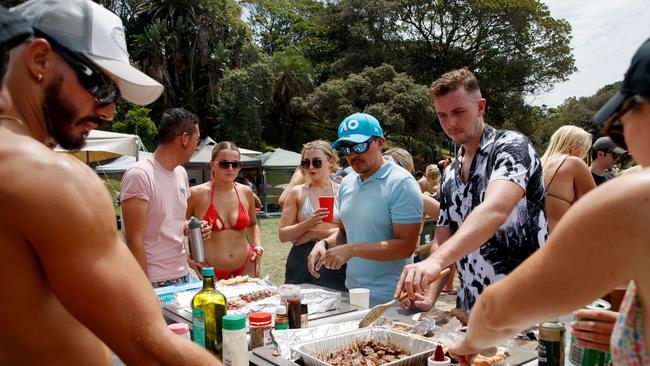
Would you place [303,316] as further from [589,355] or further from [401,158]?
[401,158]

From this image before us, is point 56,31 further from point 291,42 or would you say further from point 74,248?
point 291,42

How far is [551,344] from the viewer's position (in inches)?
60.9

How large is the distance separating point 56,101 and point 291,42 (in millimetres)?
44730

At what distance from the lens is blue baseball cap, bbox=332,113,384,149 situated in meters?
3.19

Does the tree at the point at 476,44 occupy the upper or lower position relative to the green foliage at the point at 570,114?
upper

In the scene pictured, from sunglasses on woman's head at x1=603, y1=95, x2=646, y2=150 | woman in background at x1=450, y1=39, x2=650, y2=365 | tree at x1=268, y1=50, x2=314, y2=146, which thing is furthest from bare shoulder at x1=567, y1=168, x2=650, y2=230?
tree at x1=268, y1=50, x2=314, y2=146

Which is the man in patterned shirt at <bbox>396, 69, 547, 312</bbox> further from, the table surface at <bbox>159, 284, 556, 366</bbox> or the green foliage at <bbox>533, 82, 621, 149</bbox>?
the green foliage at <bbox>533, 82, 621, 149</bbox>

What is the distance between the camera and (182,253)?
3.75m

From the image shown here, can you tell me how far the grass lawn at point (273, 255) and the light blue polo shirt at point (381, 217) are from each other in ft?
13.2

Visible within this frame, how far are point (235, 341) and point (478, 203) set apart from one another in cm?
150

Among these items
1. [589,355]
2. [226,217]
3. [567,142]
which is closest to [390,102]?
[567,142]

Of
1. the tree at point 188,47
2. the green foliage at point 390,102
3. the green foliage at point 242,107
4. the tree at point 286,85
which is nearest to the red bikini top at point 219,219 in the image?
the green foliage at point 390,102

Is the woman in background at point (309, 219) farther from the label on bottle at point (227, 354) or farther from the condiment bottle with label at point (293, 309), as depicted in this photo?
the label on bottle at point (227, 354)

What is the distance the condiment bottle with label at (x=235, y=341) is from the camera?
175 centimetres
